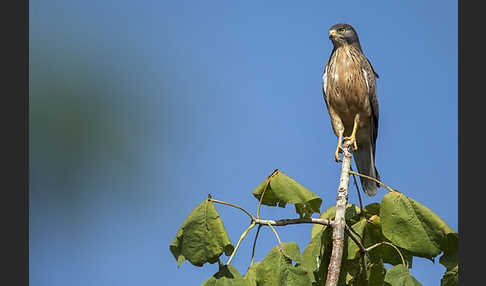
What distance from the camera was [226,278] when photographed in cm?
298

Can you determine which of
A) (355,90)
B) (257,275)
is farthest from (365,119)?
(257,275)

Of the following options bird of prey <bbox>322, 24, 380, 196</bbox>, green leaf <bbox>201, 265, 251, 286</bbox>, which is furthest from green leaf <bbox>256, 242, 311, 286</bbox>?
bird of prey <bbox>322, 24, 380, 196</bbox>

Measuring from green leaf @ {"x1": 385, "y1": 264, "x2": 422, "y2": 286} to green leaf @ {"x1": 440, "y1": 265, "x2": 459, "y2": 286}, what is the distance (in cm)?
18

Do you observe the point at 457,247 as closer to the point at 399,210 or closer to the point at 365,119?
the point at 399,210

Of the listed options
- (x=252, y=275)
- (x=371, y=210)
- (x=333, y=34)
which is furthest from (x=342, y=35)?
(x=252, y=275)

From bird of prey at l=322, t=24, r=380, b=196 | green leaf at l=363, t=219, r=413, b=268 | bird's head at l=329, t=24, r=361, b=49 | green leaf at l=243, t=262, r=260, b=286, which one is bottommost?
green leaf at l=243, t=262, r=260, b=286

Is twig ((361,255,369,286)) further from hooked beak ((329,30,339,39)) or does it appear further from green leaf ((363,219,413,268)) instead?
hooked beak ((329,30,339,39))

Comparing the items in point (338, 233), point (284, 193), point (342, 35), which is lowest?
point (338, 233)

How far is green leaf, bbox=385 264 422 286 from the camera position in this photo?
3041mm

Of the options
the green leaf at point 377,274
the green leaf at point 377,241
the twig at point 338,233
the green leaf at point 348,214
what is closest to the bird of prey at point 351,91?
the green leaf at point 348,214

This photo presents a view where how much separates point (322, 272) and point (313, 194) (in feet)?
1.82

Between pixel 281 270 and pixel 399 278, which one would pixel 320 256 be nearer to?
pixel 281 270

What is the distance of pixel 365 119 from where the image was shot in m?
6.30

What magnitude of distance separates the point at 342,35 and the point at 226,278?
4.37 meters
